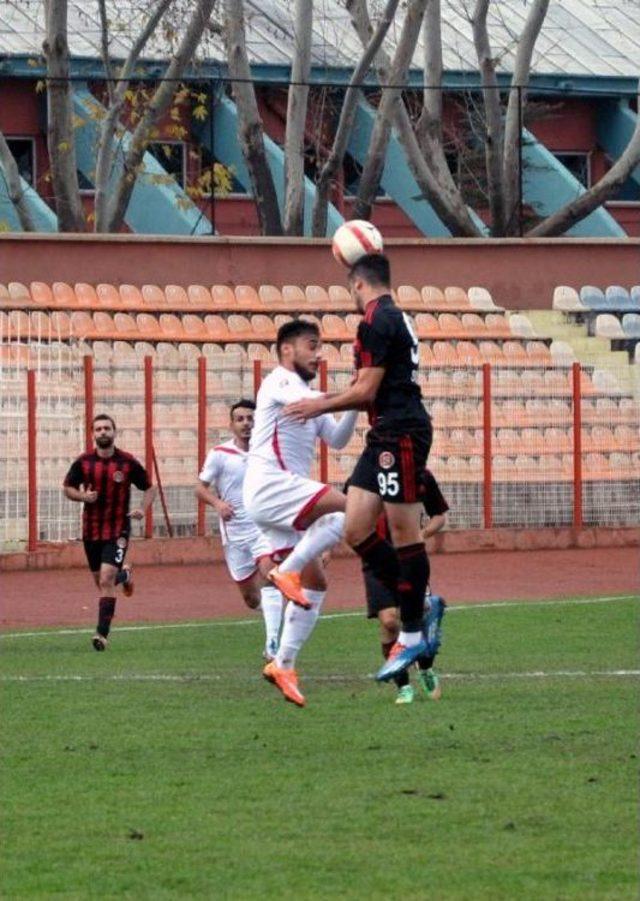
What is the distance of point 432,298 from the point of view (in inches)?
1214

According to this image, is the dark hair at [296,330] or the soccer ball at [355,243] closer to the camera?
the soccer ball at [355,243]

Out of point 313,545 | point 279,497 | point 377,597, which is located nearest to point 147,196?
point 377,597

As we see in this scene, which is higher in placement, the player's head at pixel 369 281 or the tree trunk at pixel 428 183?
the tree trunk at pixel 428 183

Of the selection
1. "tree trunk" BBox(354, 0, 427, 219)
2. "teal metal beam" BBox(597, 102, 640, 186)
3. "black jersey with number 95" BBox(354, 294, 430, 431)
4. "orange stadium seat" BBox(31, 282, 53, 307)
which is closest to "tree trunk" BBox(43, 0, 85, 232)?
"orange stadium seat" BBox(31, 282, 53, 307)

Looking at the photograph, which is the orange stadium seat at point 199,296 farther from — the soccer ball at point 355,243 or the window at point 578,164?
the soccer ball at point 355,243

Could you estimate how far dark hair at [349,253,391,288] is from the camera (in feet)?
34.3

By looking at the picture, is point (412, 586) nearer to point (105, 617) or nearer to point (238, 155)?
point (105, 617)

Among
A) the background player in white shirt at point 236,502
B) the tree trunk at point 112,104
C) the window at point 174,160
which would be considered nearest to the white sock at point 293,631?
the background player in white shirt at point 236,502

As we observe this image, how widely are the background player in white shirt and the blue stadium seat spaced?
1719 cm

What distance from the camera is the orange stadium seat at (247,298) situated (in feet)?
96.2

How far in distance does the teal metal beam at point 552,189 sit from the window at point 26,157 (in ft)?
30.0

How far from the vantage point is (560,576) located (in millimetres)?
23422

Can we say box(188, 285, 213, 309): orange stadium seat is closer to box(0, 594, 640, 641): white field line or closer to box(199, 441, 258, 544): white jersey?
box(0, 594, 640, 641): white field line

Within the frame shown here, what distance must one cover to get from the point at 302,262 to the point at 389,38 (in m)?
7.71
